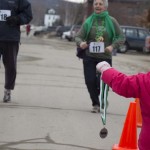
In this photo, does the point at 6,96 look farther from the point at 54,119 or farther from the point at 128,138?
the point at 128,138

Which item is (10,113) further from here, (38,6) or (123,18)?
(38,6)

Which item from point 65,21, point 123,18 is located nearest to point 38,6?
point 65,21

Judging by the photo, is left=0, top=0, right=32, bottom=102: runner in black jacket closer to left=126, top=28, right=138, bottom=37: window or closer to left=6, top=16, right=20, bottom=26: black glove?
left=6, top=16, right=20, bottom=26: black glove

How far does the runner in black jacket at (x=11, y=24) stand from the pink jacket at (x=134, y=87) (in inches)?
187

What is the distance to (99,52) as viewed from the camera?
801 centimetres

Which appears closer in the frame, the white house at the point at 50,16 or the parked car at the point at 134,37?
the parked car at the point at 134,37

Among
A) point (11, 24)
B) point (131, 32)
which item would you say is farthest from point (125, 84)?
point (131, 32)

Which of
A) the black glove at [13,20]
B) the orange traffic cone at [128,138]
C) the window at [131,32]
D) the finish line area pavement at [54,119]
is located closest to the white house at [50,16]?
the window at [131,32]

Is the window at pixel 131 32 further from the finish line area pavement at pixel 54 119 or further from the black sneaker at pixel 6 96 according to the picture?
the black sneaker at pixel 6 96

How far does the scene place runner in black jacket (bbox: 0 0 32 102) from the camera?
8.23 m

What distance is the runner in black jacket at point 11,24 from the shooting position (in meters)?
8.23

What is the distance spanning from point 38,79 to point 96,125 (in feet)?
17.2

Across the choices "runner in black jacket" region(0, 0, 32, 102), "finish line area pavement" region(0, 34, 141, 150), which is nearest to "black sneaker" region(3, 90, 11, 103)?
"finish line area pavement" region(0, 34, 141, 150)

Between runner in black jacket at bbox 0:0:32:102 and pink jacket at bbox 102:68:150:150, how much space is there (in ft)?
15.6
